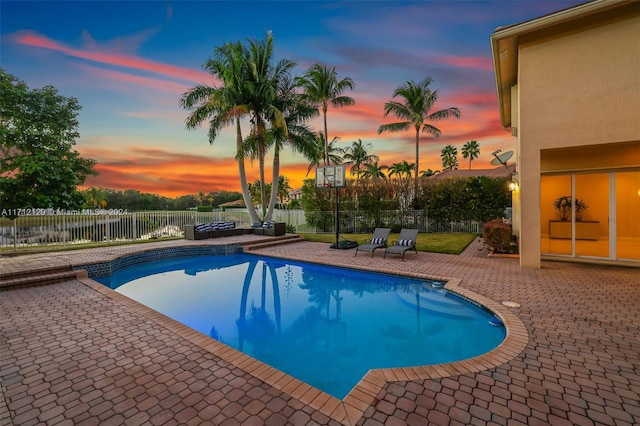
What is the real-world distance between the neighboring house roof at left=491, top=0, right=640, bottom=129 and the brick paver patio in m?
6.78

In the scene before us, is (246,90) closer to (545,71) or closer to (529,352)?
(545,71)

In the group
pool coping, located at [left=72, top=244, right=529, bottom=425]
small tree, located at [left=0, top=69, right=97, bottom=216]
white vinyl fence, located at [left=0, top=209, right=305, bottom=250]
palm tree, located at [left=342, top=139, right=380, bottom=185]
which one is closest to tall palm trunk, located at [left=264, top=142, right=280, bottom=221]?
white vinyl fence, located at [left=0, top=209, right=305, bottom=250]

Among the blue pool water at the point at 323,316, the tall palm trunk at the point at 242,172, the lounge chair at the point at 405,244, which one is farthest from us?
the tall palm trunk at the point at 242,172

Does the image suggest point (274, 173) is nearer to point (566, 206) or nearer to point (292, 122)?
point (292, 122)

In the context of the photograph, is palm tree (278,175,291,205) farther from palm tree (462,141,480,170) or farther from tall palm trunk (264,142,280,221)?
tall palm trunk (264,142,280,221)

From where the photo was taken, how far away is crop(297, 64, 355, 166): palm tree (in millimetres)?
19078

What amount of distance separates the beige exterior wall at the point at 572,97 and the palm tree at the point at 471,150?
45.9m

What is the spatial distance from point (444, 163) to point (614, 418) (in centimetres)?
5470

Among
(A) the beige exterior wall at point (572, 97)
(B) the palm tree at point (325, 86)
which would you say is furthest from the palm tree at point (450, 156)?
(A) the beige exterior wall at point (572, 97)

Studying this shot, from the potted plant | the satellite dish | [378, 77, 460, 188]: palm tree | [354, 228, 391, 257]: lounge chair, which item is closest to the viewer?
[354, 228, 391, 257]: lounge chair

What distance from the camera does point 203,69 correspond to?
16234 mm

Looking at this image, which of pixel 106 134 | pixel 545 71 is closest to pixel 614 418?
pixel 545 71

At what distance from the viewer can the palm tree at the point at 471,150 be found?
49069 mm

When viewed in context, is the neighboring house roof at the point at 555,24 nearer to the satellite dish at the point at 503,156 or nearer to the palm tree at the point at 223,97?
the satellite dish at the point at 503,156
